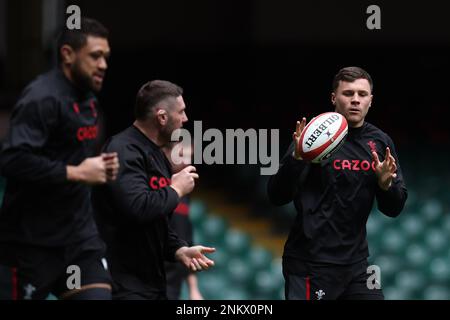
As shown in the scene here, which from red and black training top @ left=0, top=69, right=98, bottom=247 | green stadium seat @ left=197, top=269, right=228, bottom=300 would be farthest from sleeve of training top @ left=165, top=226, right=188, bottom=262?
green stadium seat @ left=197, top=269, right=228, bottom=300

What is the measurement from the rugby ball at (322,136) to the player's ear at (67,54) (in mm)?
952

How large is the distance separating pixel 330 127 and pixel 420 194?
4.90 metres

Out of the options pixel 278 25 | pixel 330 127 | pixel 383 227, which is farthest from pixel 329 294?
pixel 278 25

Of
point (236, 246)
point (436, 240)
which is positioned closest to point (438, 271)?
point (436, 240)

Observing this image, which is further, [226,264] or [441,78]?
[441,78]

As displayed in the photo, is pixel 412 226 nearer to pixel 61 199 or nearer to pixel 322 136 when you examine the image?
pixel 322 136

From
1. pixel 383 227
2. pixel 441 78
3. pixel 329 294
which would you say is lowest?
pixel 329 294

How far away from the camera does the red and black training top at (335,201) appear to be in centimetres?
353

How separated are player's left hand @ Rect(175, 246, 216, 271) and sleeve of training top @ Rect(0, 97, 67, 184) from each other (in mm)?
564

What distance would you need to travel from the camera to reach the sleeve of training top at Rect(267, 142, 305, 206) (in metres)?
3.46

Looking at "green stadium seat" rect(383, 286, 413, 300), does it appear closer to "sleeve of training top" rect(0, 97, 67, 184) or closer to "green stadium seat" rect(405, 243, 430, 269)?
"green stadium seat" rect(405, 243, 430, 269)

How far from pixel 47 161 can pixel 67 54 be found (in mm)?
480

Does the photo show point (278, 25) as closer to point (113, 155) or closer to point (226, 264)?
point (226, 264)

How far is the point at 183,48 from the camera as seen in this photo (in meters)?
8.70
